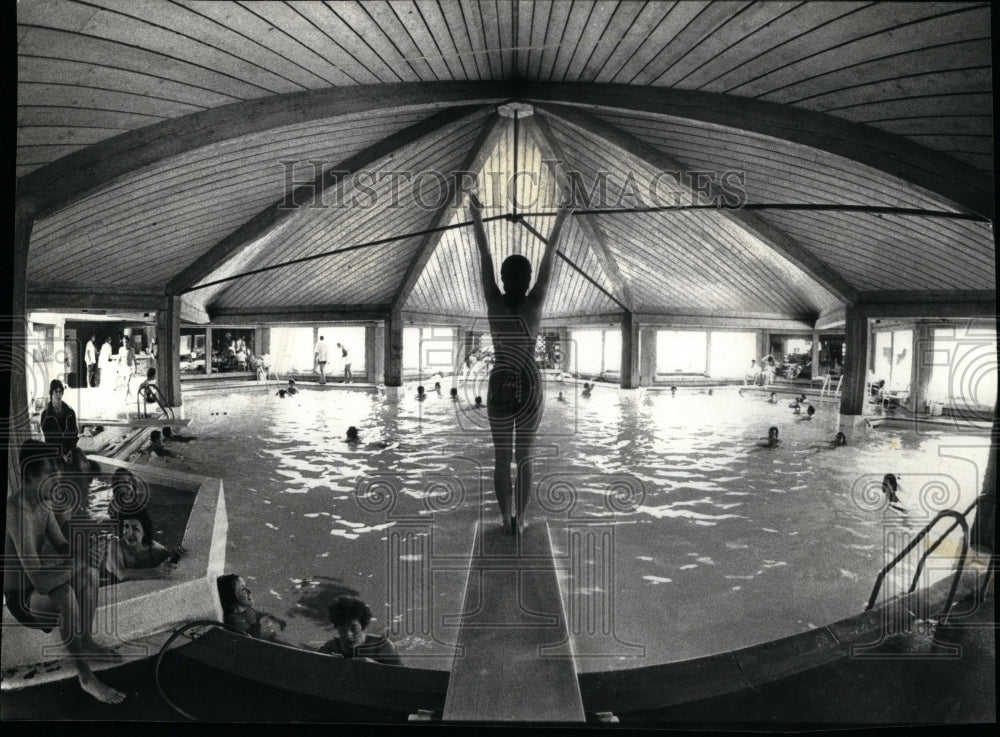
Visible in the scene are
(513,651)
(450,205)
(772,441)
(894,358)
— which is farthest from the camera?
(450,205)

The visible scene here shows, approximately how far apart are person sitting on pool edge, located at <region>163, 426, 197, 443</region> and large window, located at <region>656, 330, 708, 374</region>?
8408mm

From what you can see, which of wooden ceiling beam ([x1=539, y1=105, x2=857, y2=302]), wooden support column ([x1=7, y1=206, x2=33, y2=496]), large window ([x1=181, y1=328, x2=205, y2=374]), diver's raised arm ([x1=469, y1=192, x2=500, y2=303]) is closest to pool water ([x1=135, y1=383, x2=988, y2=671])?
wooden support column ([x1=7, y1=206, x2=33, y2=496])

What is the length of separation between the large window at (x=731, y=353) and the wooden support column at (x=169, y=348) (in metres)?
8.89

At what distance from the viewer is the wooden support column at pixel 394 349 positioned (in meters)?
12.1

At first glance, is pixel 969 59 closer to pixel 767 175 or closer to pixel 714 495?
pixel 767 175

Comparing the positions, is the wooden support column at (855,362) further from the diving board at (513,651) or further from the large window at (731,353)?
the diving board at (513,651)

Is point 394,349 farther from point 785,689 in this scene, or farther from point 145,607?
point 785,689

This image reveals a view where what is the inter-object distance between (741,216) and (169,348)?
845cm

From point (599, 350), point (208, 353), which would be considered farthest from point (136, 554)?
point (208, 353)

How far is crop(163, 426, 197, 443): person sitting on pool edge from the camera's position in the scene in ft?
22.3

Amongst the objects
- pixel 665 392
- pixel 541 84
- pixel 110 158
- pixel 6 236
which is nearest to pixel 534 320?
pixel 541 84

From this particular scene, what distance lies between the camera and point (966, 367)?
341 cm

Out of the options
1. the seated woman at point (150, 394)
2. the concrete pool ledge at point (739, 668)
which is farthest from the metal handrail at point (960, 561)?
the seated woman at point (150, 394)

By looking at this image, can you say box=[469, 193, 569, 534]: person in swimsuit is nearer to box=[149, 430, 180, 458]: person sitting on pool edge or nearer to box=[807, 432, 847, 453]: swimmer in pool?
→ box=[149, 430, 180, 458]: person sitting on pool edge
